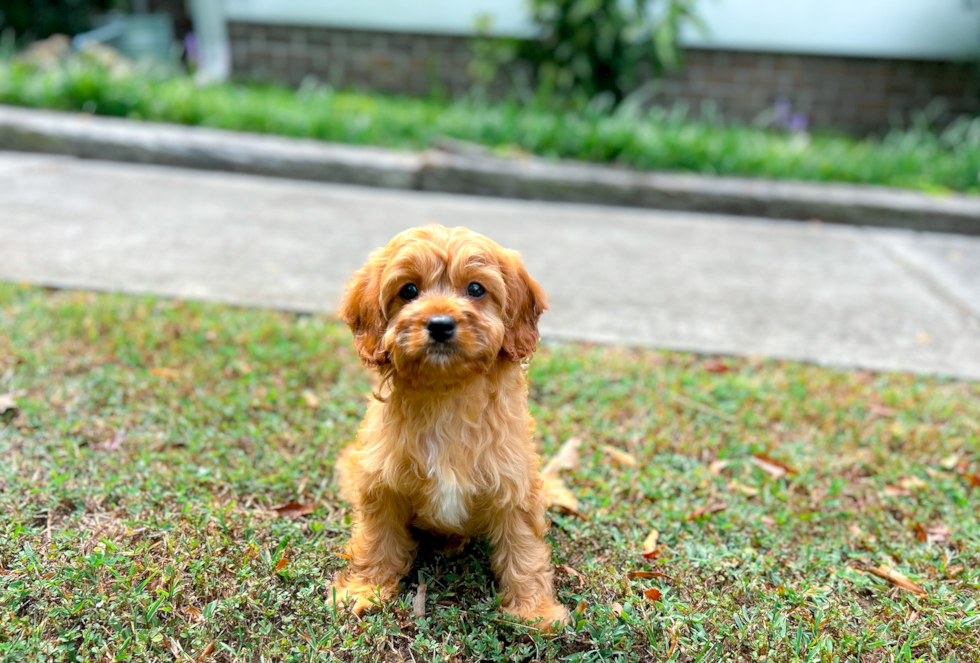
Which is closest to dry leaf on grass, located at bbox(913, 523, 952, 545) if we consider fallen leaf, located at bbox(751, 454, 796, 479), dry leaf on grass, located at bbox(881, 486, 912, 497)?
dry leaf on grass, located at bbox(881, 486, 912, 497)

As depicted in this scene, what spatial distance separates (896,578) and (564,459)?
1.27 metres

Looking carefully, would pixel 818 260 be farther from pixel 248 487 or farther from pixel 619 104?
pixel 248 487

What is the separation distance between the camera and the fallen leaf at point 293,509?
279 cm

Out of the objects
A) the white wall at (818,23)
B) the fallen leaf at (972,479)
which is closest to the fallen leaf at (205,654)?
the fallen leaf at (972,479)

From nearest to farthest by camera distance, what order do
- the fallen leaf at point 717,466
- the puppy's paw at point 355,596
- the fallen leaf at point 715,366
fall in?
the puppy's paw at point 355,596
the fallen leaf at point 717,466
the fallen leaf at point 715,366

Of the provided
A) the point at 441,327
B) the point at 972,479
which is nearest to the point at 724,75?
the point at 972,479

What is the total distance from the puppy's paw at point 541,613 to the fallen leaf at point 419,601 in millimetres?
248

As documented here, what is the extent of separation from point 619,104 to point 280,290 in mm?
5369

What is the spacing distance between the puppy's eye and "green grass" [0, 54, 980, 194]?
18.0ft

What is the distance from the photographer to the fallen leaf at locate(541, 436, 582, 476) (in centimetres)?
316

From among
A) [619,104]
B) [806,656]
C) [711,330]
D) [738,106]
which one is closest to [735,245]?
[711,330]

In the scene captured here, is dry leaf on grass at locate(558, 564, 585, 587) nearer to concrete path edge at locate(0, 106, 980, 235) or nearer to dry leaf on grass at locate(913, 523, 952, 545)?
dry leaf on grass at locate(913, 523, 952, 545)

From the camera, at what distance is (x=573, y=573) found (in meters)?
2.59

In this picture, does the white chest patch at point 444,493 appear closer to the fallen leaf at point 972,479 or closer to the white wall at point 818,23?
the fallen leaf at point 972,479
